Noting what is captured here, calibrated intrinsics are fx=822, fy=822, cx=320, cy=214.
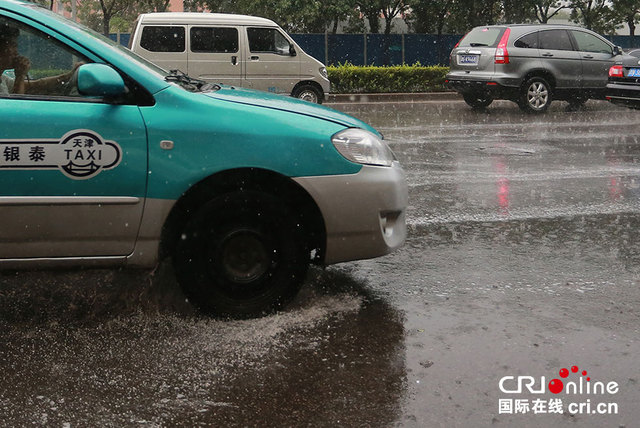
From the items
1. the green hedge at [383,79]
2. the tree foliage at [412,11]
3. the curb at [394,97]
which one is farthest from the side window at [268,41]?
the tree foliage at [412,11]

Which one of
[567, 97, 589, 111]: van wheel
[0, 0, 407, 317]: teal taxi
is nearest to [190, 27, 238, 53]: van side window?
[567, 97, 589, 111]: van wheel

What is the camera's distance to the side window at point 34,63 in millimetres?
4133

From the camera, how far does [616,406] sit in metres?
3.29

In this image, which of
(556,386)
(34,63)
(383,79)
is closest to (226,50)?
(383,79)

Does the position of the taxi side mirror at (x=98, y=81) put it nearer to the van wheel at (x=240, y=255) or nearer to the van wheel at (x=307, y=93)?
the van wheel at (x=240, y=255)

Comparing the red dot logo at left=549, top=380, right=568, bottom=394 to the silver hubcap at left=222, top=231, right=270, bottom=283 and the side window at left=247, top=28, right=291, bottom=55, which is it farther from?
the side window at left=247, top=28, right=291, bottom=55

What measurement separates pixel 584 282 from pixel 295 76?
37.5 ft

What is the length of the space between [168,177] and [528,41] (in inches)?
551

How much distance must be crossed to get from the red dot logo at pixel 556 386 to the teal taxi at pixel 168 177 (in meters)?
1.24

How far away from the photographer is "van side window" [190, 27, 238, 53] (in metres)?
15.2

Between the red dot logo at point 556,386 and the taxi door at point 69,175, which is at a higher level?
the taxi door at point 69,175

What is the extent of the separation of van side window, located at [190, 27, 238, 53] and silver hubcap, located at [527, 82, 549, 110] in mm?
6009

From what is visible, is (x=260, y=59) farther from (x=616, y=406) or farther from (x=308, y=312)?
(x=616, y=406)

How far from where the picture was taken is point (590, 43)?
683 inches
